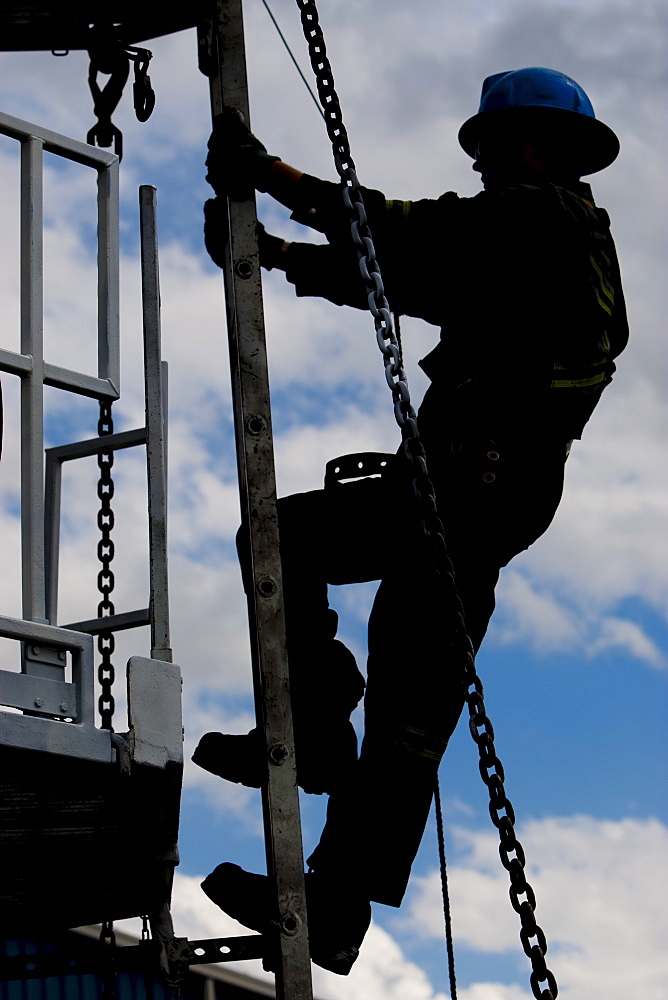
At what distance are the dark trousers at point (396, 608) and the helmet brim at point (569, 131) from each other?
3.53 feet

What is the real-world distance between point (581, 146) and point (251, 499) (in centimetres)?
177

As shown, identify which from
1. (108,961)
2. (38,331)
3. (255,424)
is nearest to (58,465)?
(38,331)

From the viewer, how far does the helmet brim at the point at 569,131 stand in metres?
4.94

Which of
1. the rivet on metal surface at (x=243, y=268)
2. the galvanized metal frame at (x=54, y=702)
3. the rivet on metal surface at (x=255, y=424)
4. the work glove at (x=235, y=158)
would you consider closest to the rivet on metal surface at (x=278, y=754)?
the galvanized metal frame at (x=54, y=702)

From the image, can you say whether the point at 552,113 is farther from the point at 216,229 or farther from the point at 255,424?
the point at 255,424

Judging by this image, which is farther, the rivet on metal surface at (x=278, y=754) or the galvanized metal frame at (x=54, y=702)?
the rivet on metal surface at (x=278, y=754)

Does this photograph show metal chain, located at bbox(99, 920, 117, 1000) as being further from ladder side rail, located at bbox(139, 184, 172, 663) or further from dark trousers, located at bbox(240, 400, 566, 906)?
ladder side rail, located at bbox(139, 184, 172, 663)

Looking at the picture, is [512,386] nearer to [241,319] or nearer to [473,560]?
[473,560]

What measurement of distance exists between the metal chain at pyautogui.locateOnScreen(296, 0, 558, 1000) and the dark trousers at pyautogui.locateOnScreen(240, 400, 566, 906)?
16.2 inches

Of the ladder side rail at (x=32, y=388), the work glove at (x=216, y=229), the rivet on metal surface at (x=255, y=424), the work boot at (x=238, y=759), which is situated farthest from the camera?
the work glove at (x=216, y=229)

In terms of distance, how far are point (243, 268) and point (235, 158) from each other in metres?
0.35

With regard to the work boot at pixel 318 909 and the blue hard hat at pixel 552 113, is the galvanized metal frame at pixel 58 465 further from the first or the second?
the blue hard hat at pixel 552 113

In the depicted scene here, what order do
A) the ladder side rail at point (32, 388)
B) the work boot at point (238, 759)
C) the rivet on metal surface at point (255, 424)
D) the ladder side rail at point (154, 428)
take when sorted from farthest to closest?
the rivet on metal surface at point (255, 424) → the work boot at point (238, 759) → the ladder side rail at point (154, 428) → the ladder side rail at point (32, 388)

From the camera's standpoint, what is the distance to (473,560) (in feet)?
15.3
